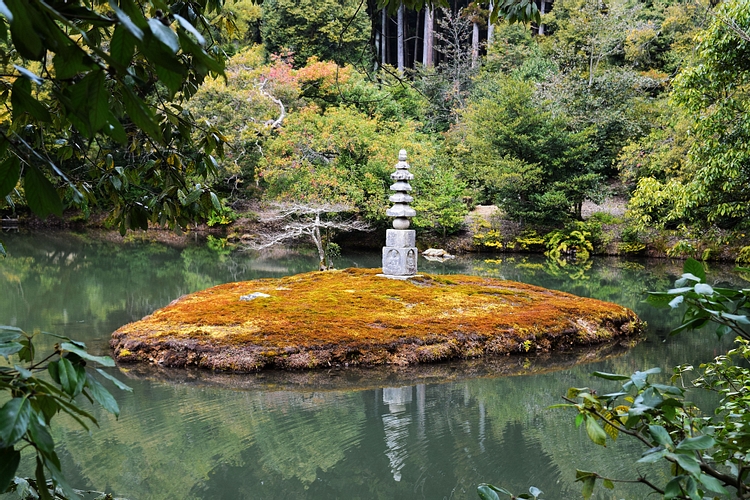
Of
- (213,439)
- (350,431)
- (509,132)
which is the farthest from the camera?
(509,132)

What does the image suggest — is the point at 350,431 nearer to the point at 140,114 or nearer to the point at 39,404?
the point at 39,404

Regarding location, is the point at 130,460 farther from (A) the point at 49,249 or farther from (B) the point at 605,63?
(B) the point at 605,63

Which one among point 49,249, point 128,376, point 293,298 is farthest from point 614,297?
point 49,249

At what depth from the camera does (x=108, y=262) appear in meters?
12.8

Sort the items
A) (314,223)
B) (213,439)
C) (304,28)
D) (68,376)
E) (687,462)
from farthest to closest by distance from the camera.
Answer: (304,28) < (314,223) < (213,439) < (687,462) < (68,376)

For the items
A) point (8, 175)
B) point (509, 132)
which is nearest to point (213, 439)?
A: point (8, 175)

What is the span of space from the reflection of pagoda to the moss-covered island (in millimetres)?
766

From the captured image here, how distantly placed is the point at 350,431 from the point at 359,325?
7.34ft

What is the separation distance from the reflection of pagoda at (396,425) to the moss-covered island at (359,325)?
77cm

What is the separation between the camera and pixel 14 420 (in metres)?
0.57

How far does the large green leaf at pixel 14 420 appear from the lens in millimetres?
553

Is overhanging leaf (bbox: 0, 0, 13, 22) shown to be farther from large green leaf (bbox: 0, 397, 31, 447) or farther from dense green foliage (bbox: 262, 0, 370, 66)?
dense green foliage (bbox: 262, 0, 370, 66)

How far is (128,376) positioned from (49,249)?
35.5 ft

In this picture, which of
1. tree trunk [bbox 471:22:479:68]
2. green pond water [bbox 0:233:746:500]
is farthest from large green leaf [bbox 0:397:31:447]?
tree trunk [bbox 471:22:479:68]
